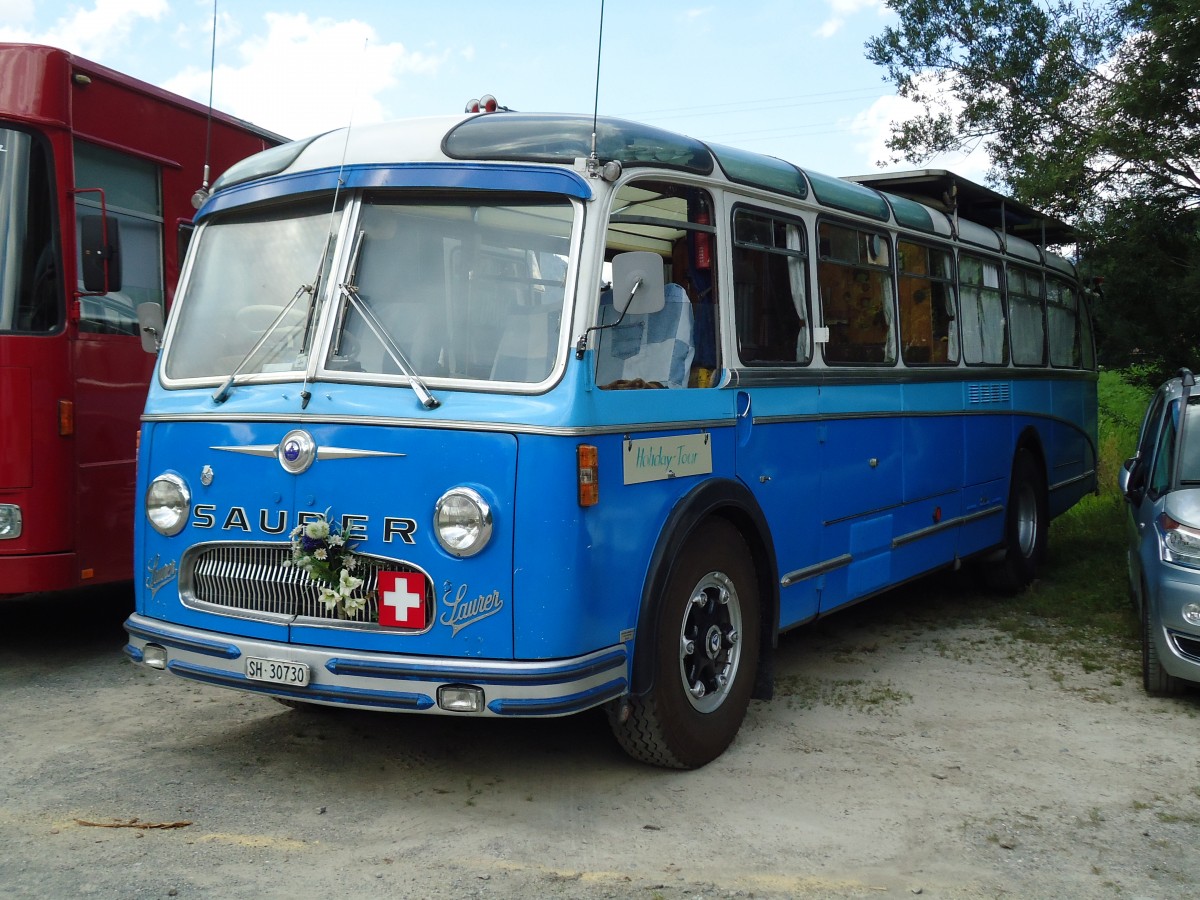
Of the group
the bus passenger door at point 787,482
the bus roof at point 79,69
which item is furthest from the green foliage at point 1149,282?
the bus roof at point 79,69

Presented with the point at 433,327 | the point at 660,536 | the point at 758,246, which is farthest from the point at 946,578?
the point at 433,327

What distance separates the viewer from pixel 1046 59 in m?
14.0

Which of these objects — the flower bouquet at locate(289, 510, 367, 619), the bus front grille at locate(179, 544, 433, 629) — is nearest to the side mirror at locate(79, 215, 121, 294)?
the bus front grille at locate(179, 544, 433, 629)

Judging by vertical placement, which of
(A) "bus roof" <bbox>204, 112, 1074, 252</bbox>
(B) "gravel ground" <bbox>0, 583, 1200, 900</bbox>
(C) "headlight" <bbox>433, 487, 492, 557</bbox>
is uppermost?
(A) "bus roof" <bbox>204, 112, 1074, 252</bbox>

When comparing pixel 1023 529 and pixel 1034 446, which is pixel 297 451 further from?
pixel 1034 446

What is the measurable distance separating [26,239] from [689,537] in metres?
3.96

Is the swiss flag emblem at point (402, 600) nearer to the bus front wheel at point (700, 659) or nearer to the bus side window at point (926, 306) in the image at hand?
the bus front wheel at point (700, 659)

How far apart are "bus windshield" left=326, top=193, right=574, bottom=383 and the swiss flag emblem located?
75 cm

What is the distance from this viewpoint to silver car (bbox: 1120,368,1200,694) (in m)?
6.12

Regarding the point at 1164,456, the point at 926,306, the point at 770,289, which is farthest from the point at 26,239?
the point at 1164,456

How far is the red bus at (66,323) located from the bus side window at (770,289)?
114 inches

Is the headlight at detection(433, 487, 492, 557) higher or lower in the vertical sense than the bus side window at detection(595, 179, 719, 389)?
lower

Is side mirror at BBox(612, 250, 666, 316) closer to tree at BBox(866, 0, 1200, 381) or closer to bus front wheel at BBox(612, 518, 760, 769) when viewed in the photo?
bus front wheel at BBox(612, 518, 760, 769)

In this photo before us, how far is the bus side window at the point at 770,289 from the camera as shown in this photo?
5695mm
